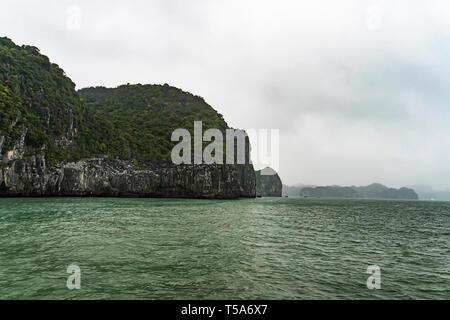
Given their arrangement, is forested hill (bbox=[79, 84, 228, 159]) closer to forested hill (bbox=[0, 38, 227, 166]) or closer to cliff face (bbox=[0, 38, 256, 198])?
forested hill (bbox=[0, 38, 227, 166])

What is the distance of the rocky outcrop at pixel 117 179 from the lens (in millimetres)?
64688

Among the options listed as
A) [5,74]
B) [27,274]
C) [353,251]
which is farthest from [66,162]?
[353,251]

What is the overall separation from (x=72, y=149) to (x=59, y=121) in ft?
33.1

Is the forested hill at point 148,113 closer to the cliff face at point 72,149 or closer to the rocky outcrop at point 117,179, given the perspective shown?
the cliff face at point 72,149

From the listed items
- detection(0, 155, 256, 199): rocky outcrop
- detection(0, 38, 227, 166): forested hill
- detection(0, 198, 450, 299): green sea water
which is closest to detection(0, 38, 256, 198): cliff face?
detection(0, 155, 256, 199): rocky outcrop

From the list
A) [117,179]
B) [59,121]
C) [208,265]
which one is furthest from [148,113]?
[208,265]

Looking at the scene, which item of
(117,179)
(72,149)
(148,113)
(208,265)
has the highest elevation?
(148,113)

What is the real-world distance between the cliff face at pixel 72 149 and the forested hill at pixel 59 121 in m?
0.26

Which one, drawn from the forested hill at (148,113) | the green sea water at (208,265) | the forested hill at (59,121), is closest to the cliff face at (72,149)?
the forested hill at (59,121)

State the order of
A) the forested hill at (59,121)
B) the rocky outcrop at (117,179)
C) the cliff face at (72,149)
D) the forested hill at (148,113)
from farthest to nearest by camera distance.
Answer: the forested hill at (148,113), the forested hill at (59,121), the cliff face at (72,149), the rocky outcrop at (117,179)

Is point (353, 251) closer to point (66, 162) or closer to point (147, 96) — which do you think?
point (66, 162)

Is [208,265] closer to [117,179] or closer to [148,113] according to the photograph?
[117,179]

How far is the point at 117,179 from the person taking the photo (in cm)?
8406

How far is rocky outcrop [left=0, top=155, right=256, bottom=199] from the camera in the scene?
212 feet
